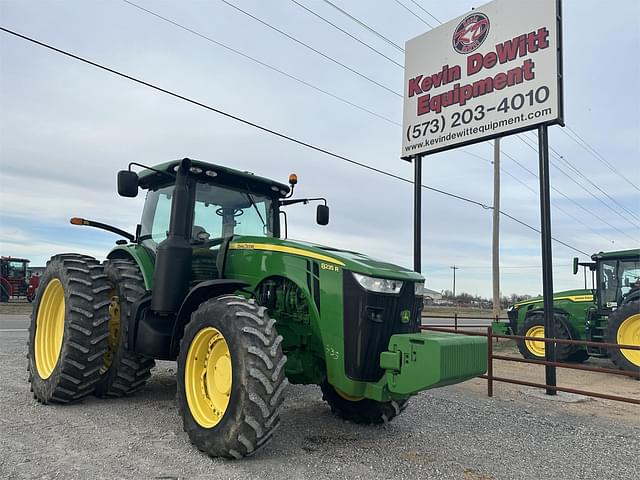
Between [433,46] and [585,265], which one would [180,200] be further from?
[585,265]

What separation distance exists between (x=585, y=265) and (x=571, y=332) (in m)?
1.51

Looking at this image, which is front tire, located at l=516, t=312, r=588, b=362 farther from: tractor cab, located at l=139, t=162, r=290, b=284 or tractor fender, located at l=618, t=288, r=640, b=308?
tractor cab, located at l=139, t=162, r=290, b=284

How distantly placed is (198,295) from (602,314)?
9.44m

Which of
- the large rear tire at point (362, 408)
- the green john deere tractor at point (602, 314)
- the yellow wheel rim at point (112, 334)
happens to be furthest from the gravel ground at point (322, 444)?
the green john deere tractor at point (602, 314)

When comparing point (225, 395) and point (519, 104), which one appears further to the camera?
point (519, 104)

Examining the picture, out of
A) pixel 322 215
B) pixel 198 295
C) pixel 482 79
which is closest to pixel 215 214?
pixel 198 295

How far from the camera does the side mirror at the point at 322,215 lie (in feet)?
19.6

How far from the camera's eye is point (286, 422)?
4.79 metres

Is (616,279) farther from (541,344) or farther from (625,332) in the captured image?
(541,344)

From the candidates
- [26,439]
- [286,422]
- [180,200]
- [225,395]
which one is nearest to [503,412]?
[286,422]

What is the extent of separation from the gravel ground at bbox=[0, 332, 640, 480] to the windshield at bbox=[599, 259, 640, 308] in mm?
5525

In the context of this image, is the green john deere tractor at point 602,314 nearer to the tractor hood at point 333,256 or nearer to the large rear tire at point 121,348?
the tractor hood at point 333,256

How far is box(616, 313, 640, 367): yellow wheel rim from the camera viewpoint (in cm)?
934

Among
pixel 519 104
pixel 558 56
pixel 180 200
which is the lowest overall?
pixel 180 200
